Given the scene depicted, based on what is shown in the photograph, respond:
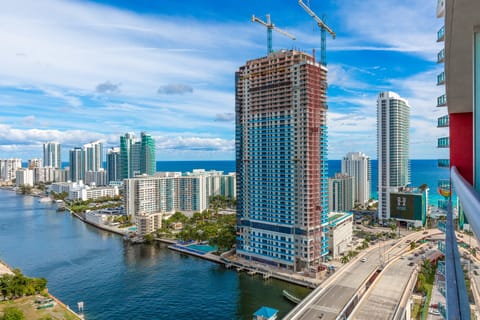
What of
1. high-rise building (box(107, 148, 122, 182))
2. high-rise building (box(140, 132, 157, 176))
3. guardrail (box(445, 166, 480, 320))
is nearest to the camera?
guardrail (box(445, 166, 480, 320))

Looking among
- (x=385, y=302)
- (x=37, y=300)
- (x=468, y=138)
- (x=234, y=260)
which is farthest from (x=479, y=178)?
(x=234, y=260)

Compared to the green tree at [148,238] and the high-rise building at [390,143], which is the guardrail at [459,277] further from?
the high-rise building at [390,143]

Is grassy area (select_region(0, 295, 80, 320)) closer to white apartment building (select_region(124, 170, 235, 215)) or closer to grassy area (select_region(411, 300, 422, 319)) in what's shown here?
grassy area (select_region(411, 300, 422, 319))

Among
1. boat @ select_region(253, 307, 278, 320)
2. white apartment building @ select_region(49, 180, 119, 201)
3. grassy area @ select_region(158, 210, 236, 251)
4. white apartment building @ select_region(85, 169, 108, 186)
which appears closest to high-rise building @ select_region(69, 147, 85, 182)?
white apartment building @ select_region(85, 169, 108, 186)

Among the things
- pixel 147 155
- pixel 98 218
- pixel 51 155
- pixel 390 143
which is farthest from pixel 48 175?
pixel 390 143

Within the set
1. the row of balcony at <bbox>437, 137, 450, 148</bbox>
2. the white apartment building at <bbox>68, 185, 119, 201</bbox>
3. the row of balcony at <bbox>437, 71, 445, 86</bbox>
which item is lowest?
the white apartment building at <bbox>68, 185, 119, 201</bbox>

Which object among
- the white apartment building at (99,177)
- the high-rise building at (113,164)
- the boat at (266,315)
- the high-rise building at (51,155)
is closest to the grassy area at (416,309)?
the boat at (266,315)

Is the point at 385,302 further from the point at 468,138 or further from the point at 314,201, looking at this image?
the point at 468,138
